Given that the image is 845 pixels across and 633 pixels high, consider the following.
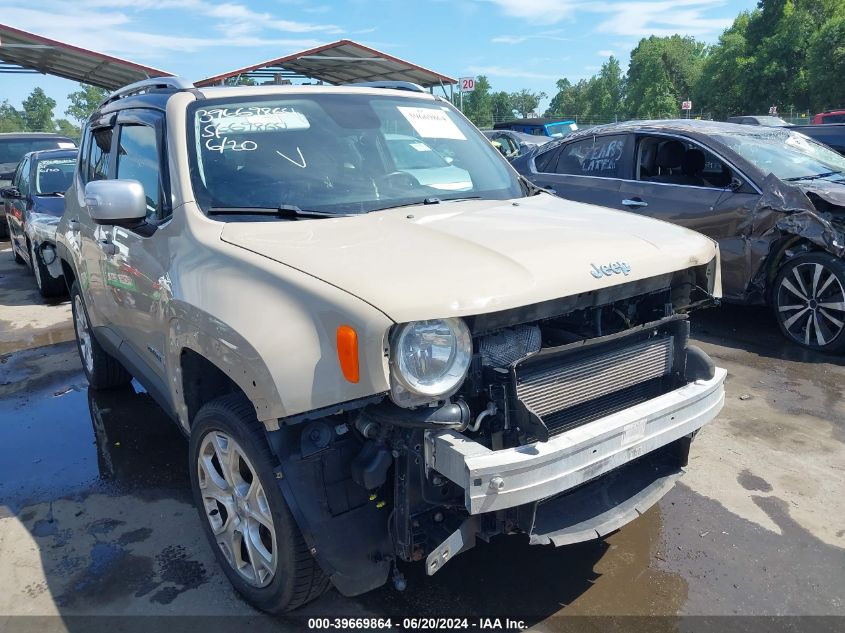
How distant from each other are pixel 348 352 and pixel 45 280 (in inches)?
311

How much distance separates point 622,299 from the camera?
9.12 feet

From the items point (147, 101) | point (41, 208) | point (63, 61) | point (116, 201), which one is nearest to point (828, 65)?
point (63, 61)

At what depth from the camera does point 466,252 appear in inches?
97.0

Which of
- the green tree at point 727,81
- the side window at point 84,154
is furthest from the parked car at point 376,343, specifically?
the green tree at point 727,81

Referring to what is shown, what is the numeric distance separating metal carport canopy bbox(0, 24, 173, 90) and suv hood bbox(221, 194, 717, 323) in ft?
58.6

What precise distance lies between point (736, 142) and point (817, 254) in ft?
4.55

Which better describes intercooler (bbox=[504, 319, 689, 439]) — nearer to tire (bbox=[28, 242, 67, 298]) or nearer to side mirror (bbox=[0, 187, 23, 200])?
tire (bbox=[28, 242, 67, 298])

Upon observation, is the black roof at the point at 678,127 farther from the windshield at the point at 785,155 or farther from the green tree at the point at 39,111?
the green tree at the point at 39,111

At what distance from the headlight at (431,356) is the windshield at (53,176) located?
8452 millimetres

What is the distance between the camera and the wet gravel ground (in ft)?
9.15

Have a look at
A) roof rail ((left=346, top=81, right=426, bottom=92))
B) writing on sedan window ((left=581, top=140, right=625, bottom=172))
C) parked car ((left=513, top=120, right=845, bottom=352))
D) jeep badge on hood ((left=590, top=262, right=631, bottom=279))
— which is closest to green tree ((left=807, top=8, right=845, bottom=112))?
parked car ((left=513, top=120, right=845, bottom=352))

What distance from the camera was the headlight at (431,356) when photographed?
210 cm

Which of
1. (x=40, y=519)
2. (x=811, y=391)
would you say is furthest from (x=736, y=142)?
(x=40, y=519)

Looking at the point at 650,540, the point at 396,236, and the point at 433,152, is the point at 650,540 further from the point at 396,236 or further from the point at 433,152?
the point at 433,152
